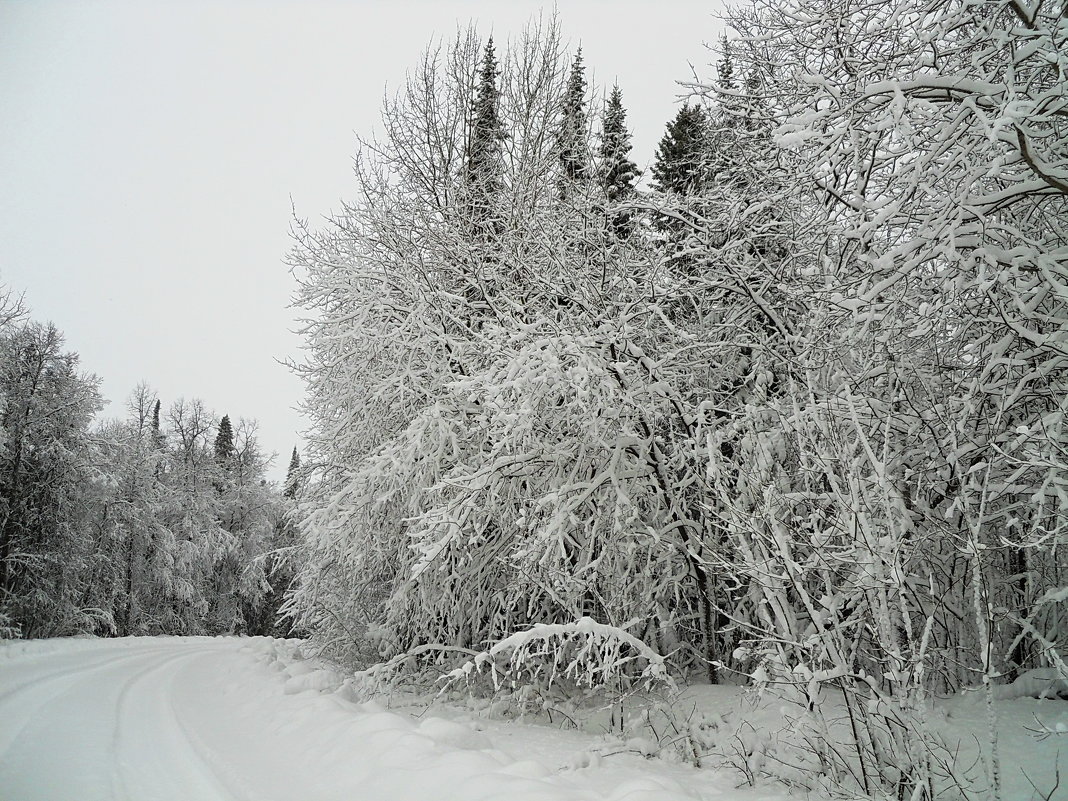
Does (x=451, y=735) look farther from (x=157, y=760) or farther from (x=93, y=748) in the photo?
(x=93, y=748)

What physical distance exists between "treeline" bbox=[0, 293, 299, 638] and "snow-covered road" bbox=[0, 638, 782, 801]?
400cm

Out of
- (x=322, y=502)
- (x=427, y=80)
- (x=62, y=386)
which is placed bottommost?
(x=322, y=502)

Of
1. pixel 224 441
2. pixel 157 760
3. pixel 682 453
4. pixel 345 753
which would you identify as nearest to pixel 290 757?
pixel 345 753

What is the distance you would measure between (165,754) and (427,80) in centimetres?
1108

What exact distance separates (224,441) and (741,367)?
4010 centimetres

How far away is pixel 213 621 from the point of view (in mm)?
31984

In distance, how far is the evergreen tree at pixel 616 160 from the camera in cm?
775

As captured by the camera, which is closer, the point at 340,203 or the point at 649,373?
the point at 649,373

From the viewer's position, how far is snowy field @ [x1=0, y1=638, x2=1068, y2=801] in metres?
3.80

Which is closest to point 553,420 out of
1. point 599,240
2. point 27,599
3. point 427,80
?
point 599,240

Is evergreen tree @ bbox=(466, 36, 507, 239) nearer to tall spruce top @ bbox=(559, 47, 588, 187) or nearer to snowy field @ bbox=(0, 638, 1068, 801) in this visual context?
tall spruce top @ bbox=(559, 47, 588, 187)

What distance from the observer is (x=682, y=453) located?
223 inches

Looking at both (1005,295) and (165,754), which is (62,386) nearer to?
(165,754)

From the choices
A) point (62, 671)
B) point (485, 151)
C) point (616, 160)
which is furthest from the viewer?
point (62, 671)
